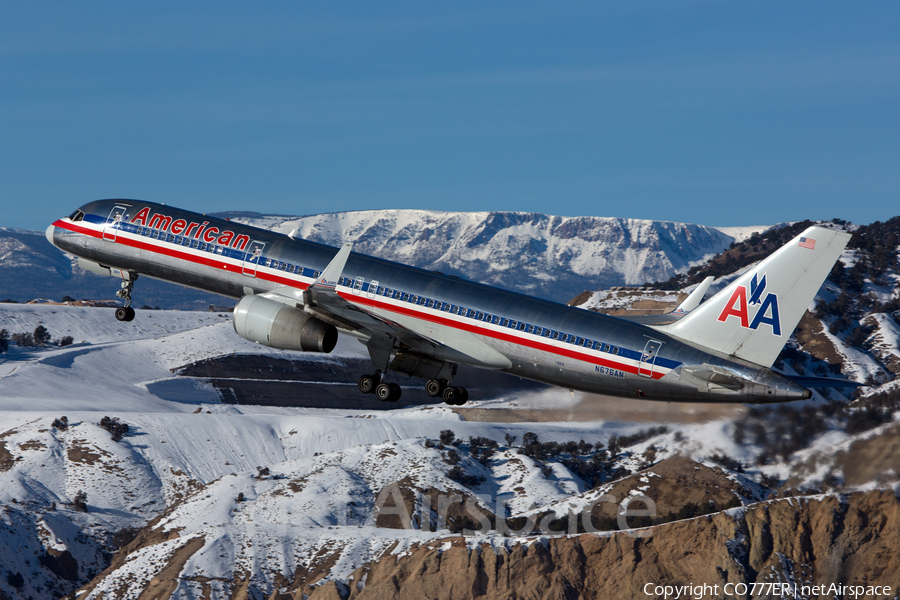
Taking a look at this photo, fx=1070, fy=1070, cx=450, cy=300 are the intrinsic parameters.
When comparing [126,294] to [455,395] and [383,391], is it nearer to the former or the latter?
[383,391]

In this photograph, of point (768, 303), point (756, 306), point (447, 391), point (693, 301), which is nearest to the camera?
point (768, 303)

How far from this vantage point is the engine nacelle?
48.9 m

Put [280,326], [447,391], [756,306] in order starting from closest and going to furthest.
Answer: [756,306], [280,326], [447,391]

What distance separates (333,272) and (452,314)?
224 inches

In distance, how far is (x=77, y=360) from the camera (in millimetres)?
195625

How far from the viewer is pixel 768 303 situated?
144ft

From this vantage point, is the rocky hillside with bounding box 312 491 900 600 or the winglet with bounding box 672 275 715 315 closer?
the winglet with bounding box 672 275 715 315

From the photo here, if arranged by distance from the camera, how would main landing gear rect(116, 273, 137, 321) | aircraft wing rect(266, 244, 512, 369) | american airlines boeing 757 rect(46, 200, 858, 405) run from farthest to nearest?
1. main landing gear rect(116, 273, 137, 321)
2. aircraft wing rect(266, 244, 512, 369)
3. american airlines boeing 757 rect(46, 200, 858, 405)

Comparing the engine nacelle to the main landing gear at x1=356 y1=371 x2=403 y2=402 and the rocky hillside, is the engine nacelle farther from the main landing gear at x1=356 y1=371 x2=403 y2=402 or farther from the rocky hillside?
the rocky hillside

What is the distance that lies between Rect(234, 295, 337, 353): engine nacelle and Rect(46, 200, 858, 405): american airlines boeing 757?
0.06 m

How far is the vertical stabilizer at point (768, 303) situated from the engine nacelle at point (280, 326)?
16.2 meters

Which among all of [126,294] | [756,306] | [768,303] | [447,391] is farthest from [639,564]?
[768,303]

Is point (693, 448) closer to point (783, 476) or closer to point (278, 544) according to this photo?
point (783, 476)

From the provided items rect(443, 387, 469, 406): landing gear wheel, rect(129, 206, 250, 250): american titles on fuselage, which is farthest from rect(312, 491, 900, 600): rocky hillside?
rect(129, 206, 250, 250): american titles on fuselage
